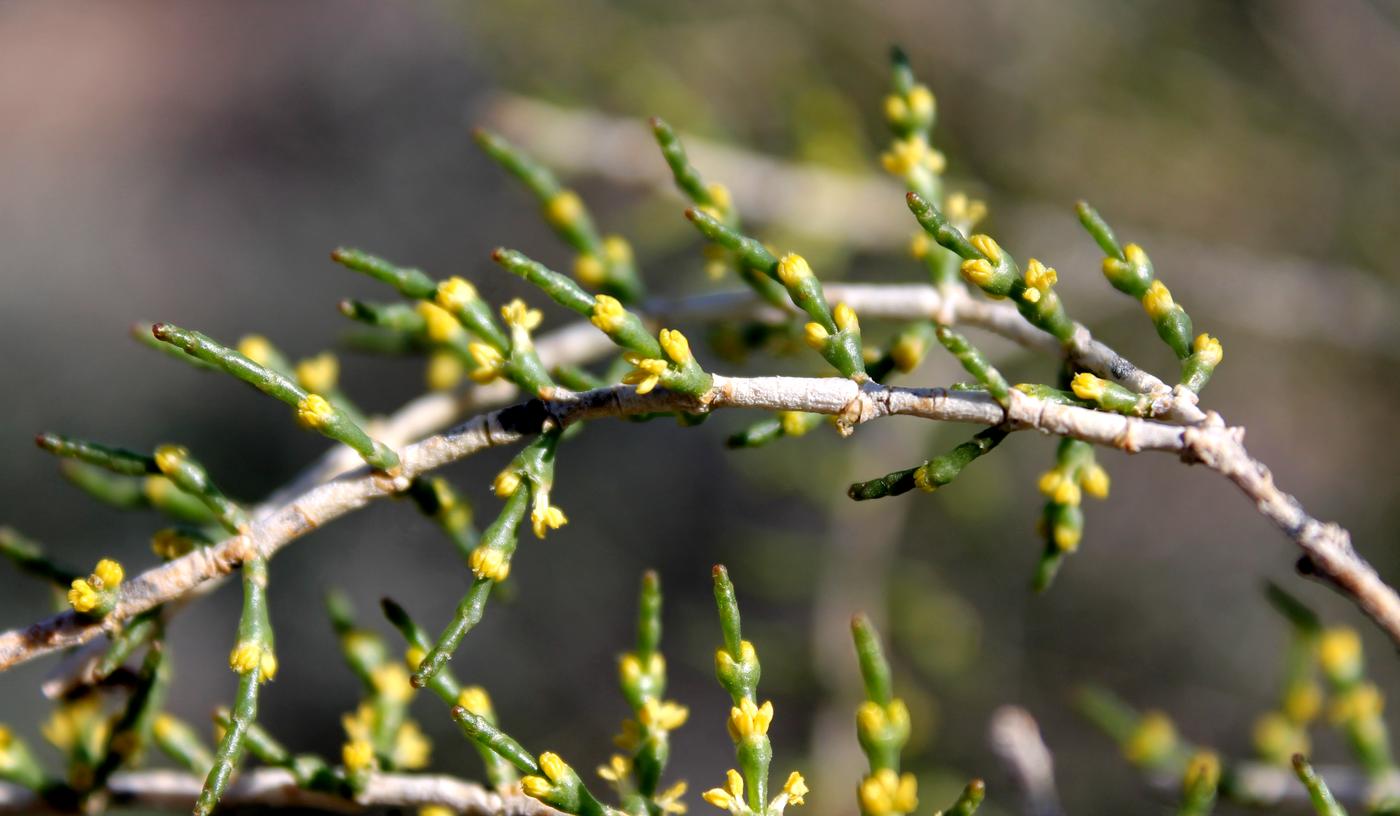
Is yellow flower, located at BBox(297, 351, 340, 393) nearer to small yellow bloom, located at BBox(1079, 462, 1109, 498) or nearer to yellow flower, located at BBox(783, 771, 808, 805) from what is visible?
yellow flower, located at BBox(783, 771, 808, 805)

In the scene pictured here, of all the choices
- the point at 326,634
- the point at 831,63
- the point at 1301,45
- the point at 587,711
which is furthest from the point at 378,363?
the point at 1301,45

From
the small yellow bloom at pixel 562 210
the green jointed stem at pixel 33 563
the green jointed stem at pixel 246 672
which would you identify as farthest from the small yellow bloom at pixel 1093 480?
the green jointed stem at pixel 33 563

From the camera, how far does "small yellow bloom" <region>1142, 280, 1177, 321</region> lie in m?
1.65

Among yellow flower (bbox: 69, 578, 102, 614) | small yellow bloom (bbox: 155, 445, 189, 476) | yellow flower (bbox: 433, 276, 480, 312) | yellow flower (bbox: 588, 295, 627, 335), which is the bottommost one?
yellow flower (bbox: 69, 578, 102, 614)

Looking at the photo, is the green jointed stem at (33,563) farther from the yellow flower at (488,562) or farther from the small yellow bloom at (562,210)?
the small yellow bloom at (562,210)

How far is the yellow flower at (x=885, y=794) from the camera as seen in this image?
165 centimetres

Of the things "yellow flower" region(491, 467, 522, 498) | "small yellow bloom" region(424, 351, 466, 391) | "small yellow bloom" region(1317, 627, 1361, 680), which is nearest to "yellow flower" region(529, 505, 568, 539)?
"yellow flower" region(491, 467, 522, 498)

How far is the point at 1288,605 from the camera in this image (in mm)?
2152

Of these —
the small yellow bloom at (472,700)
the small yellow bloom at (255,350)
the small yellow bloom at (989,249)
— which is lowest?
the small yellow bloom at (472,700)

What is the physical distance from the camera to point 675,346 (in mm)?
1544

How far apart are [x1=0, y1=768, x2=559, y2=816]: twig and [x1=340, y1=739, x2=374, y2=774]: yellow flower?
40 mm

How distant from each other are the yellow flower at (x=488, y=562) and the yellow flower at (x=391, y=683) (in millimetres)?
643

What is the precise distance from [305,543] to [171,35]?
739cm

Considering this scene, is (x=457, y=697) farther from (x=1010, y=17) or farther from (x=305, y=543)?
(x=305, y=543)
